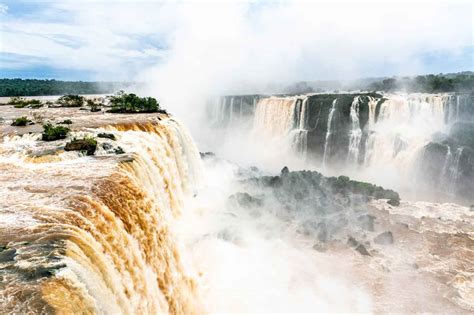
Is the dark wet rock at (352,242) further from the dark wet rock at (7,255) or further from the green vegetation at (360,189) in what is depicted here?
the dark wet rock at (7,255)

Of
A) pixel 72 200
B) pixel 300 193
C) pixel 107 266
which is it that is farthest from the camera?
pixel 300 193

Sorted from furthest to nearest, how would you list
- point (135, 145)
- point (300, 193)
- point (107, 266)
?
point (300, 193) → point (135, 145) → point (107, 266)

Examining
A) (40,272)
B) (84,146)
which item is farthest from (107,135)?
(40,272)

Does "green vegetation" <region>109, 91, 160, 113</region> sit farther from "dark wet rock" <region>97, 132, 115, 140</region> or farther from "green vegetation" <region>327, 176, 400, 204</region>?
"green vegetation" <region>327, 176, 400, 204</region>

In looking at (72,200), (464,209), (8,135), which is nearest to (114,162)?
(72,200)

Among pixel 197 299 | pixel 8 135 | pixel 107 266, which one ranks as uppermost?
pixel 8 135

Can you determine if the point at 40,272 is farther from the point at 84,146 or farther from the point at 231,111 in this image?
the point at 231,111

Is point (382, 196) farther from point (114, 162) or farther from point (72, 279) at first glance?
point (72, 279)
